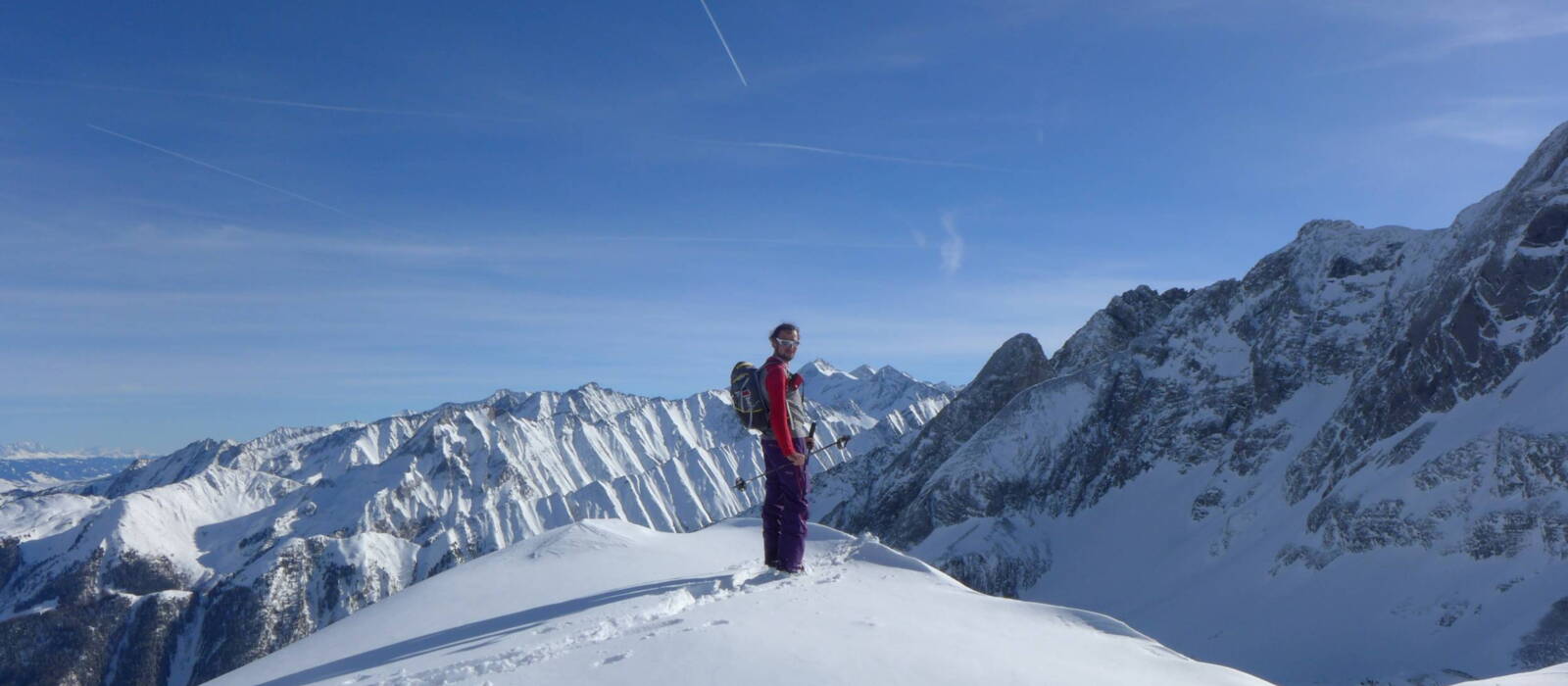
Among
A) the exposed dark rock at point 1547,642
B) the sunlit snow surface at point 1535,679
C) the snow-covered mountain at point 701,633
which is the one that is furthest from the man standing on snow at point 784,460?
the exposed dark rock at point 1547,642

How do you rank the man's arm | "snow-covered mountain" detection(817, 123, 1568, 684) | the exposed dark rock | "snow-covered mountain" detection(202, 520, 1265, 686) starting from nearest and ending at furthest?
"snow-covered mountain" detection(202, 520, 1265, 686) < the man's arm < the exposed dark rock < "snow-covered mountain" detection(817, 123, 1568, 684)

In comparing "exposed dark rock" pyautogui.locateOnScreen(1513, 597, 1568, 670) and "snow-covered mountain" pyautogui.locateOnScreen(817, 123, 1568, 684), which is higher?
"snow-covered mountain" pyautogui.locateOnScreen(817, 123, 1568, 684)

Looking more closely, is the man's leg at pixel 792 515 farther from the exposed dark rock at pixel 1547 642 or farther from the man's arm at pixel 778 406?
the exposed dark rock at pixel 1547 642

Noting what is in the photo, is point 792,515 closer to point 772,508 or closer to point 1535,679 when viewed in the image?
point 772,508

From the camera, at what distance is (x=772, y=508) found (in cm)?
1189

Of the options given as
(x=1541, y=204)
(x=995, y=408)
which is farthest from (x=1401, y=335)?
(x=995, y=408)

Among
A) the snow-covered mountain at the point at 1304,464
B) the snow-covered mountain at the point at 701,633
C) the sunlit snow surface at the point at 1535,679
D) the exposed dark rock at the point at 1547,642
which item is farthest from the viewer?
the snow-covered mountain at the point at 1304,464

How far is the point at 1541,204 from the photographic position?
65.1 meters

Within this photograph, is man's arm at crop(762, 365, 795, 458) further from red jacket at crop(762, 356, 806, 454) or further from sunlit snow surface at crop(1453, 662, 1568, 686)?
sunlit snow surface at crop(1453, 662, 1568, 686)

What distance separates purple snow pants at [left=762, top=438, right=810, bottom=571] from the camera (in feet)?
38.0

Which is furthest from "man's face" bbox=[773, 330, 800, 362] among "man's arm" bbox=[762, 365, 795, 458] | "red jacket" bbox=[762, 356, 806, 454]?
"man's arm" bbox=[762, 365, 795, 458]

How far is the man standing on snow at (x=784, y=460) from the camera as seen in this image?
1156cm

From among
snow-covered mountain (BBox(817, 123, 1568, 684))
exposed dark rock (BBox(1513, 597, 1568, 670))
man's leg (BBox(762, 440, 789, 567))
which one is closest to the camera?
man's leg (BBox(762, 440, 789, 567))

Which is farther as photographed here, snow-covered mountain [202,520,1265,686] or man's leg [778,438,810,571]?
man's leg [778,438,810,571]
